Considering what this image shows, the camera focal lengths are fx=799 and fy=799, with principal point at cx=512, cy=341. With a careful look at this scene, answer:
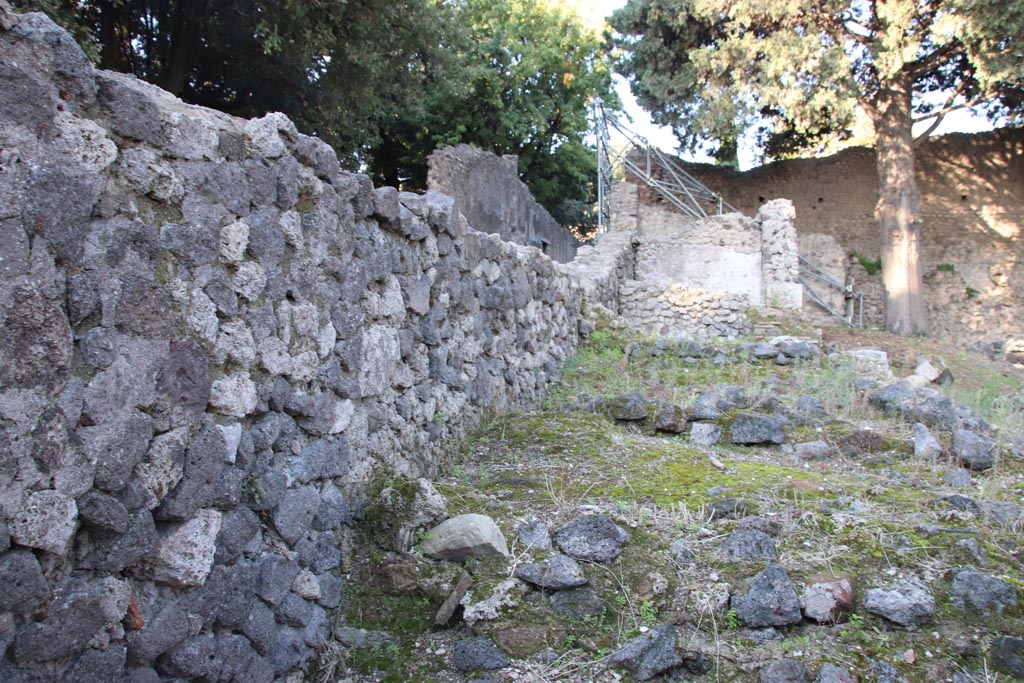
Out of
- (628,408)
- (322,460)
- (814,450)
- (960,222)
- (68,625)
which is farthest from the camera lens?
(960,222)

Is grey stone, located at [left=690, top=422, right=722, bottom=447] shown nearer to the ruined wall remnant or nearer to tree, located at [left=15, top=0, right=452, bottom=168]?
the ruined wall remnant

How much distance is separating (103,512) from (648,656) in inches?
69.8

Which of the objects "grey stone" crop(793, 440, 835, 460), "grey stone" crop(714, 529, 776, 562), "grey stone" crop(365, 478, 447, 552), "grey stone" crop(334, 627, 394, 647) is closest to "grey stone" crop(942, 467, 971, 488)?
"grey stone" crop(793, 440, 835, 460)

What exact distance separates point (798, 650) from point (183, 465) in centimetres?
211

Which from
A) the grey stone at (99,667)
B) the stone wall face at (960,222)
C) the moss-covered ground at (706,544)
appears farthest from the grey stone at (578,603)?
the stone wall face at (960,222)

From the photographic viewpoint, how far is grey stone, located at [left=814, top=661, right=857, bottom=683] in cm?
257

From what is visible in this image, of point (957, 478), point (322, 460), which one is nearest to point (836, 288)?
point (957, 478)

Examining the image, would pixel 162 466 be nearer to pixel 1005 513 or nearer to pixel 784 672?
pixel 784 672

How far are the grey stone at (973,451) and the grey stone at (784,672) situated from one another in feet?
8.15

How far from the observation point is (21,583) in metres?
1.80

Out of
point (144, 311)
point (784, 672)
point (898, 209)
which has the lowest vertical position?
point (784, 672)

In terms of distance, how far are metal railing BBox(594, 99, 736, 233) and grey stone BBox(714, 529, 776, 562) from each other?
1273cm

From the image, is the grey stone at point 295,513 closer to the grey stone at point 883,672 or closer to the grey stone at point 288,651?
the grey stone at point 288,651

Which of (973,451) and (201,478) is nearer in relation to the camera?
(201,478)
